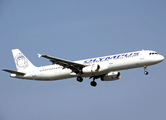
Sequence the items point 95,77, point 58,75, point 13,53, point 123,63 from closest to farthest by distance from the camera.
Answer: point 123,63
point 58,75
point 95,77
point 13,53

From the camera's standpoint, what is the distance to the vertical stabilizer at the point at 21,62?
204ft

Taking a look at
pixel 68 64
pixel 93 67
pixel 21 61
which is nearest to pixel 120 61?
pixel 93 67

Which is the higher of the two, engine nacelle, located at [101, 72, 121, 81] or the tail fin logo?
the tail fin logo

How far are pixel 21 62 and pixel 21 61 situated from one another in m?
0.33

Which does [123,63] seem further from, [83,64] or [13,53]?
[13,53]

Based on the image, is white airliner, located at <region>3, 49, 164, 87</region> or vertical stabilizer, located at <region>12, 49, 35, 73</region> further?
vertical stabilizer, located at <region>12, 49, 35, 73</region>

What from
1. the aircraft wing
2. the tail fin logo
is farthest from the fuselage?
the tail fin logo

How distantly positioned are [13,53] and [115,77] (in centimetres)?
2246

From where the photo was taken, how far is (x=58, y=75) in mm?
57125

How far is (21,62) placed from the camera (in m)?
63.9

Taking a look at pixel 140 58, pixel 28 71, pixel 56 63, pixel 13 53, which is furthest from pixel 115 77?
pixel 13 53

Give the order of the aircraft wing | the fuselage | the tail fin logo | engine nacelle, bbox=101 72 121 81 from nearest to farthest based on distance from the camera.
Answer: the aircraft wing, the fuselage, engine nacelle, bbox=101 72 121 81, the tail fin logo

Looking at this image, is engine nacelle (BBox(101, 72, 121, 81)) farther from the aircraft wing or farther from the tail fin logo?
the tail fin logo

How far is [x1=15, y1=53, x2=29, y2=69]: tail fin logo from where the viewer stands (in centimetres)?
6316
